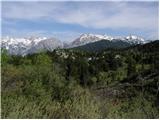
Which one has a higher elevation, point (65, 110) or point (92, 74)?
point (65, 110)

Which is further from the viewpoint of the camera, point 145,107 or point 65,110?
point 145,107

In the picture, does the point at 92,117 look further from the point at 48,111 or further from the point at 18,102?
the point at 18,102

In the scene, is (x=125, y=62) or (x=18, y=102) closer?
(x=18, y=102)

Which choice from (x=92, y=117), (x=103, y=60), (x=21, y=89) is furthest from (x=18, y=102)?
(x=103, y=60)

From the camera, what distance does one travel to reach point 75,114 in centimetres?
346

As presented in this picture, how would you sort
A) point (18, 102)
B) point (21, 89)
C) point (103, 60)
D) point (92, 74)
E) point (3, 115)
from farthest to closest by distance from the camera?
1. point (103, 60)
2. point (92, 74)
3. point (21, 89)
4. point (18, 102)
5. point (3, 115)

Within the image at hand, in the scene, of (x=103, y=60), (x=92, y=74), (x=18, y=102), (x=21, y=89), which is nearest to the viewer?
(x=18, y=102)

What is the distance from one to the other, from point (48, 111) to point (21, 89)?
3.11 m

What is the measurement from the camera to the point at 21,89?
261 inches

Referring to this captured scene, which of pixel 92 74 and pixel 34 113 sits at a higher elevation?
pixel 34 113

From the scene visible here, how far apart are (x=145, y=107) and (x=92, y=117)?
839 millimetres

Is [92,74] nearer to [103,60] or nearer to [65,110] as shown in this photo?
[103,60]

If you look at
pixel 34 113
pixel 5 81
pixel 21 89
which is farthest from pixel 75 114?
pixel 5 81

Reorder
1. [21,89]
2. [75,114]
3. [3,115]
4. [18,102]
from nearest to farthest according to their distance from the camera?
[3,115]
[75,114]
[18,102]
[21,89]
